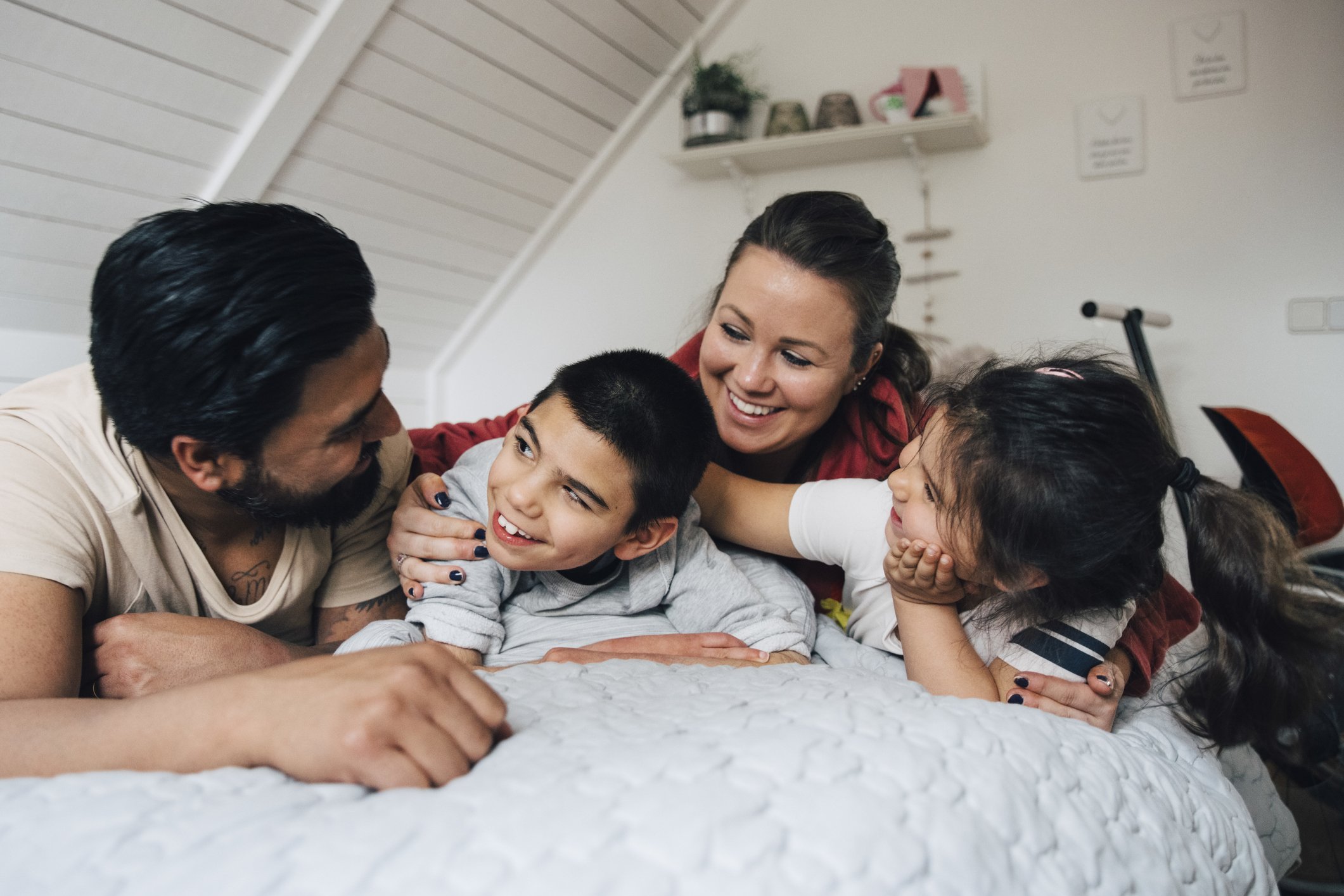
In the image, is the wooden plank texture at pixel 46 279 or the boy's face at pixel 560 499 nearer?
the boy's face at pixel 560 499

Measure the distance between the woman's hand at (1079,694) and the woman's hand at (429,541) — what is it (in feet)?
2.22

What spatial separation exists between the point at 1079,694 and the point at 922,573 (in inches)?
8.0

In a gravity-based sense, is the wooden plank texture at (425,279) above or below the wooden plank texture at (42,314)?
above

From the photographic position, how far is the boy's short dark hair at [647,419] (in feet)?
3.84

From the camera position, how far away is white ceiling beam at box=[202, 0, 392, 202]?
2166mm

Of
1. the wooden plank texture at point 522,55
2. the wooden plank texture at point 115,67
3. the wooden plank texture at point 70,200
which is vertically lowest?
the wooden plank texture at point 70,200

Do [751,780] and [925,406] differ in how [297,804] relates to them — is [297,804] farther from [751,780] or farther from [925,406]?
[925,406]

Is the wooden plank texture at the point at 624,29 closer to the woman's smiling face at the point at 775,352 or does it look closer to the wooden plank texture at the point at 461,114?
the wooden plank texture at the point at 461,114

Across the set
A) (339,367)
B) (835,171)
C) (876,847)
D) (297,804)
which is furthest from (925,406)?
(835,171)

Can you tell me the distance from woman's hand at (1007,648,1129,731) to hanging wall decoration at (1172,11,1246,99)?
2222 mm

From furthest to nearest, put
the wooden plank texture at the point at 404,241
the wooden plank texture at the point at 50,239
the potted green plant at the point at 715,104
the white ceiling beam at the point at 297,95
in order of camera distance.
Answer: the potted green plant at the point at 715,104, the wooden plank texture at the point at 404,241, the white ceiling beam at the point at 297,95, the wooden plank texture at the point at 50,239

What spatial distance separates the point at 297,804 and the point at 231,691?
147mm

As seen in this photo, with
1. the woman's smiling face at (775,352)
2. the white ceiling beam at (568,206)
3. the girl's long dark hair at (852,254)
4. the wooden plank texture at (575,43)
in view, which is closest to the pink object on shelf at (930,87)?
the white ceiling beam at (568,206)

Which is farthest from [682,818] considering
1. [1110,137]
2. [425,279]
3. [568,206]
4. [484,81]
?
[568,206]
